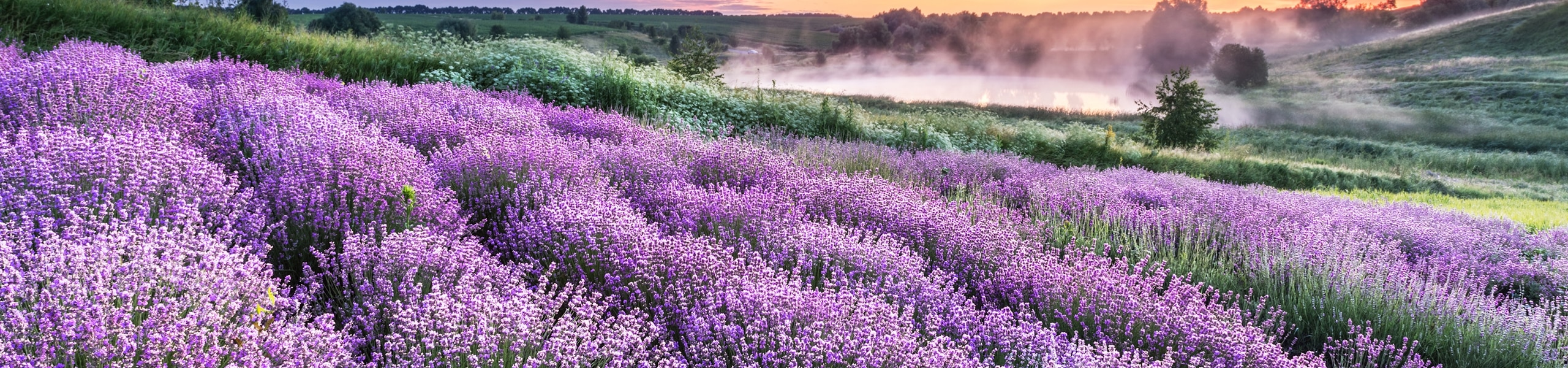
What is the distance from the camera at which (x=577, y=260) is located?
106 inches

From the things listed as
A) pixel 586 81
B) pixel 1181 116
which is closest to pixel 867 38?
pixel 1181 116

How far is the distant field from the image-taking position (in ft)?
161

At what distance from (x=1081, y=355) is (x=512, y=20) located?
59.3m

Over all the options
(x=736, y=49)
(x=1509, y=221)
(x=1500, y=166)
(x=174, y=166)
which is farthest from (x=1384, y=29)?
(x=174, y=166)

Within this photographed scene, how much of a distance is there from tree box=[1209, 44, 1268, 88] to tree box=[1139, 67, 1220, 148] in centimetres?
2579

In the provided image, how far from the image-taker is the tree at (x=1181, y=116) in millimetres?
17125

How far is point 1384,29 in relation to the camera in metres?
47.7

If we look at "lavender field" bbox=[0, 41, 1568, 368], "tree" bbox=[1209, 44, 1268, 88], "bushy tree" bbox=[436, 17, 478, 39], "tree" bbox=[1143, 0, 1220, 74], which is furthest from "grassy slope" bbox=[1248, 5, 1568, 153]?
"bushy tree" bbox=[436, 17, 478, 39]

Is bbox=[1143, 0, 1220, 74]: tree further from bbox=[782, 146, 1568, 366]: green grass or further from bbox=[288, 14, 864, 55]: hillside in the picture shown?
bbox=[782, 146, 1568, 366]: green grass

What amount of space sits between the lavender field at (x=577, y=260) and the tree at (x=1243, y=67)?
129ft

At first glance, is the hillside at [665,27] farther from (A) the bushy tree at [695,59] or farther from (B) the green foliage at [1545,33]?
(B) the green foliage at [1545,33]

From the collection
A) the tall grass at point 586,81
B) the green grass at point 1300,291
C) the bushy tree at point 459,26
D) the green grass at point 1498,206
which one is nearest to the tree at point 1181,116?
the tall grass at point 586,81

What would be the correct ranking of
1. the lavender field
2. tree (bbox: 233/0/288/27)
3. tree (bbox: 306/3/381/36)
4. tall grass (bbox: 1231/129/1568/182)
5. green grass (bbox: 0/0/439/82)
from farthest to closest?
1. tree (bbox: 306/3/381/36)
2. tall grass (bbox: 1231/129/1568/182)
3. tree (bbox: 233/0/288/27)
4. green grass (bbox: 0/0/439/82)
5. the lavender field

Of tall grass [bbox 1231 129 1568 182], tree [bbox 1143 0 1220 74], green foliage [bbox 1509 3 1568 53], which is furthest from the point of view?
tree [bbox 1143 0 1220 74]
